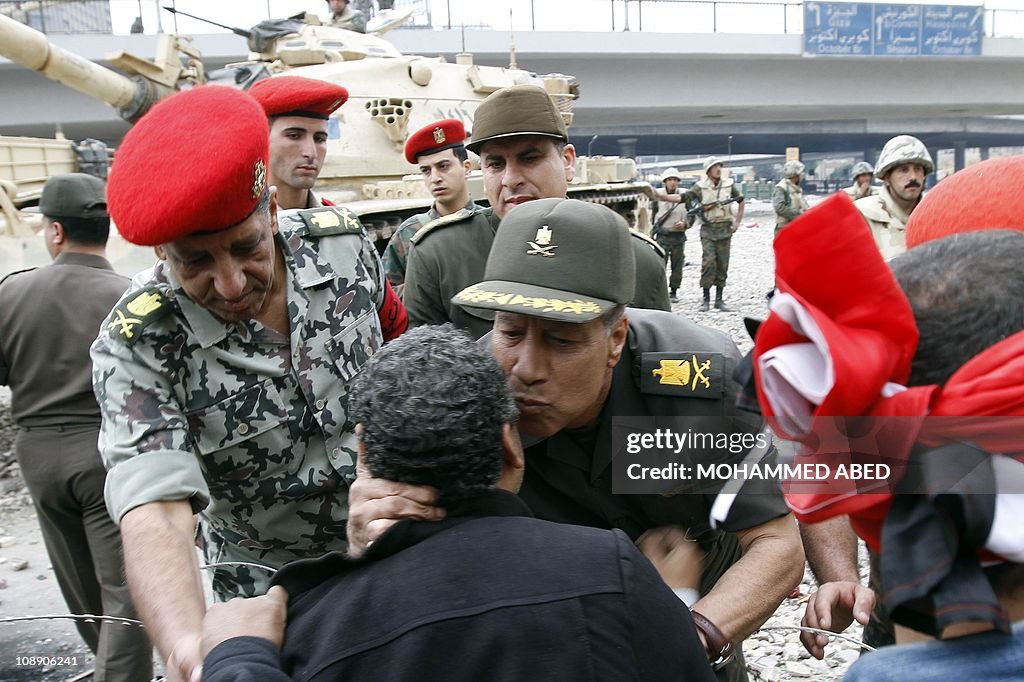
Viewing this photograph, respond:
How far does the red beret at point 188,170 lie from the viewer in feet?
6.63

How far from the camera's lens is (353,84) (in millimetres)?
9586

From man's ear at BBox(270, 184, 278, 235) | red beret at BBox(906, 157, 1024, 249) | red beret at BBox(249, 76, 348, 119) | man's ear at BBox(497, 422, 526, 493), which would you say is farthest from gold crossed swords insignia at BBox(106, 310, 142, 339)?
red beret at BBox(249, 76, 348, 119)

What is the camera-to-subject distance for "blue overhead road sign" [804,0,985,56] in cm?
2831

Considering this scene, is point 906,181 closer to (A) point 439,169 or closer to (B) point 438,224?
(A) point 439,169

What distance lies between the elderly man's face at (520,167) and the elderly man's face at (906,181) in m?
3.16

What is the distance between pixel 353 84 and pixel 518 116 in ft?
20.8

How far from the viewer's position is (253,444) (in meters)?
2.32

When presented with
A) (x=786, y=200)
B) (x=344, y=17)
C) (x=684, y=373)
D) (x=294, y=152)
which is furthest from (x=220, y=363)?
(x=786, y=200)

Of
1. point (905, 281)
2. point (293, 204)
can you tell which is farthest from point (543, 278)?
point (293, 204)

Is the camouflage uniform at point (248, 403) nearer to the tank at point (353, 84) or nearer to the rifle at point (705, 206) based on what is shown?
the tank at point (353, 84)

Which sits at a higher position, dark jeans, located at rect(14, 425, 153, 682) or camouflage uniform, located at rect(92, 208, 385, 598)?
camouflage uniform, located at rect(92, 208, 385, 598)

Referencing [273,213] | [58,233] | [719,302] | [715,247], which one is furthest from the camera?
[719,302]

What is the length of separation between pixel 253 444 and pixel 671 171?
13984mm

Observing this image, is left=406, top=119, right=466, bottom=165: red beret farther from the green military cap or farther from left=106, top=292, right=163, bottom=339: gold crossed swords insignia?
left=106, top=292, right=163, bottom=339: gold crossed swords insignia
